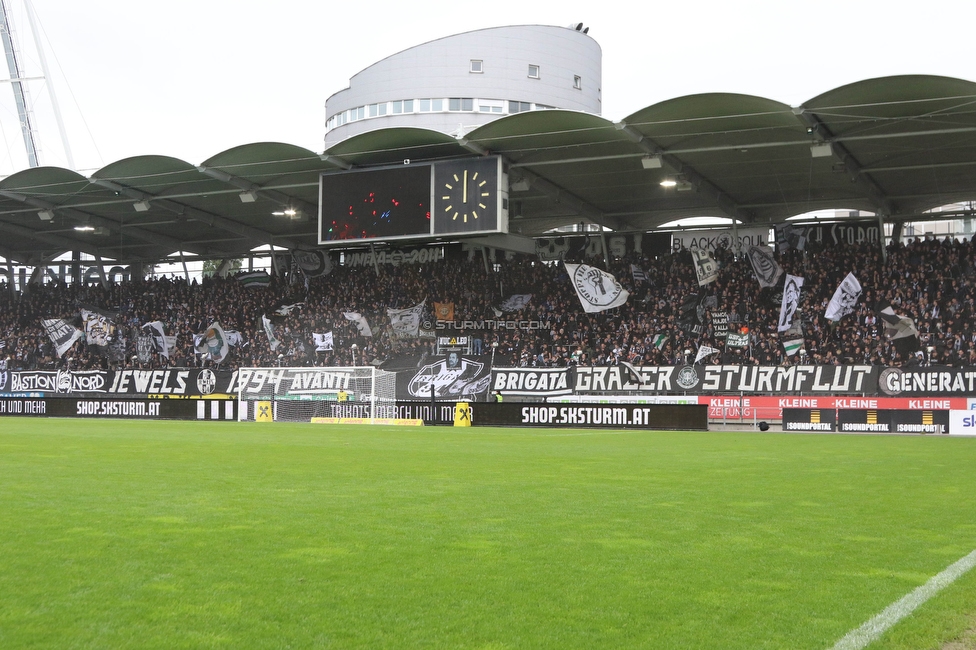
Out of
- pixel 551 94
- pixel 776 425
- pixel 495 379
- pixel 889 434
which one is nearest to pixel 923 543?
pixel 889 434

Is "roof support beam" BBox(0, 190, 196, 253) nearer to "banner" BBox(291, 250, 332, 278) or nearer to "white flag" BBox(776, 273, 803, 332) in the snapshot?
"banner" BBox(291, 250, 332, 278)

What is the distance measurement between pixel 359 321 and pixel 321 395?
7502mm

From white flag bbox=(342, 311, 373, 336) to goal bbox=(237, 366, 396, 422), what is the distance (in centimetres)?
491

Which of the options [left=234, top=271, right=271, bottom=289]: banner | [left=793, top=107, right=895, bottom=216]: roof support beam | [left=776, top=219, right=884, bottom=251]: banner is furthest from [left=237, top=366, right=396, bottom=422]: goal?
[left=793, top=107, right=895, bottom=216]: roof support beam

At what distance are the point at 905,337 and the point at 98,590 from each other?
36.9m

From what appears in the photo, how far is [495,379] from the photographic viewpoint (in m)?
42.3

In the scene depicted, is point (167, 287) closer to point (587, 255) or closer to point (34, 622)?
point (587, 255)

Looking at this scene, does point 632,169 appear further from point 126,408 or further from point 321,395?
point 126,408

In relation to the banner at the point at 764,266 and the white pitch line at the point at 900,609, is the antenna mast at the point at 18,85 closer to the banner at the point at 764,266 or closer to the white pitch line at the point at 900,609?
the banner at the point at 764,266

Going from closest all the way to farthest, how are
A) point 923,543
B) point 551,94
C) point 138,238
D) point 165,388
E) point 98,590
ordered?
point 98,590 → point 923,543 → point 165,388 → point 138,238 → point 551,94

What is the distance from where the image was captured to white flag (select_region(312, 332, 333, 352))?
47884 mm

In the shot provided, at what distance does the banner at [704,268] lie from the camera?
4328 centimetres

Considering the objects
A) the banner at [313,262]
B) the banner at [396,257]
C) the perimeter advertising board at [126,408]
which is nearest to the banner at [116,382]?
the perimeter advertising board at [126,408]

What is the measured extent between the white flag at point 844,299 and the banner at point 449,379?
14.8 m
